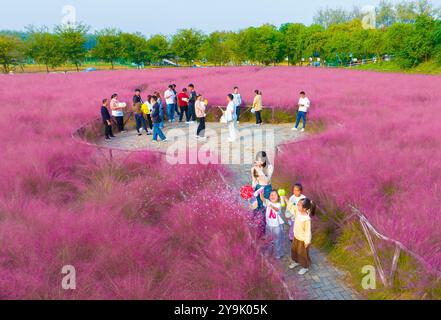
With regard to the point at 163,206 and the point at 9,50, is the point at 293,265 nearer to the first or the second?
the point at 163,206

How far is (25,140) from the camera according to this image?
29.2 feet

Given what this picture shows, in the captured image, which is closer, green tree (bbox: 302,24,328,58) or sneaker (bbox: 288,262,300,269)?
sneaker (bbox: 288,262,300,269)

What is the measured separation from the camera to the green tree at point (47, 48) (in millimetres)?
43594

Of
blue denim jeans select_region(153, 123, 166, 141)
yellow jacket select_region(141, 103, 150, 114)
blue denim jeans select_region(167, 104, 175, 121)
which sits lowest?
blue denim jeans select_region(153, 123, 166, 141)

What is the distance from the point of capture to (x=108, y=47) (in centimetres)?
5094

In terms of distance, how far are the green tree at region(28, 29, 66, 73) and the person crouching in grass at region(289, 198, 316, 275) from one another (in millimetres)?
48669

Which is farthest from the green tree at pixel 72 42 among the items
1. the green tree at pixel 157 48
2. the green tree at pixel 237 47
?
the green tree at pixel 237 47

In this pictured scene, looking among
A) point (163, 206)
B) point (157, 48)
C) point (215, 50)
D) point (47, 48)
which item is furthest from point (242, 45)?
point (163, 206)

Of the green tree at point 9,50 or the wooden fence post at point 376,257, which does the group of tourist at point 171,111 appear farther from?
the green tree at point 9,50

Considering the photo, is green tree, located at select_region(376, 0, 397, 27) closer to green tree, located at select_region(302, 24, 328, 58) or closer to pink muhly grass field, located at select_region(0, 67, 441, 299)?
green tree, located at select_region(302, 24, 328, 58)

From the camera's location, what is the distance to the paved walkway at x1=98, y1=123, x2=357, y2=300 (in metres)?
4.12

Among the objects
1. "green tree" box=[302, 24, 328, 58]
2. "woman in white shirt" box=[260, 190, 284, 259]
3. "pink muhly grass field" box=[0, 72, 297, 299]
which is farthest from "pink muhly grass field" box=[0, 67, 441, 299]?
"green tree" box=[302, 24, 328, 58]

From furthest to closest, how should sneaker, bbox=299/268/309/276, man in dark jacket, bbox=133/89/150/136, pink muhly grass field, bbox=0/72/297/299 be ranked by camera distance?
man in dark jacket, bbox=133/89/150/136
sneaker, bbox=299/268/309/276
pink muhly grass field, bbox=0/72/297/299

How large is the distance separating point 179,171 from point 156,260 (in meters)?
2.96
